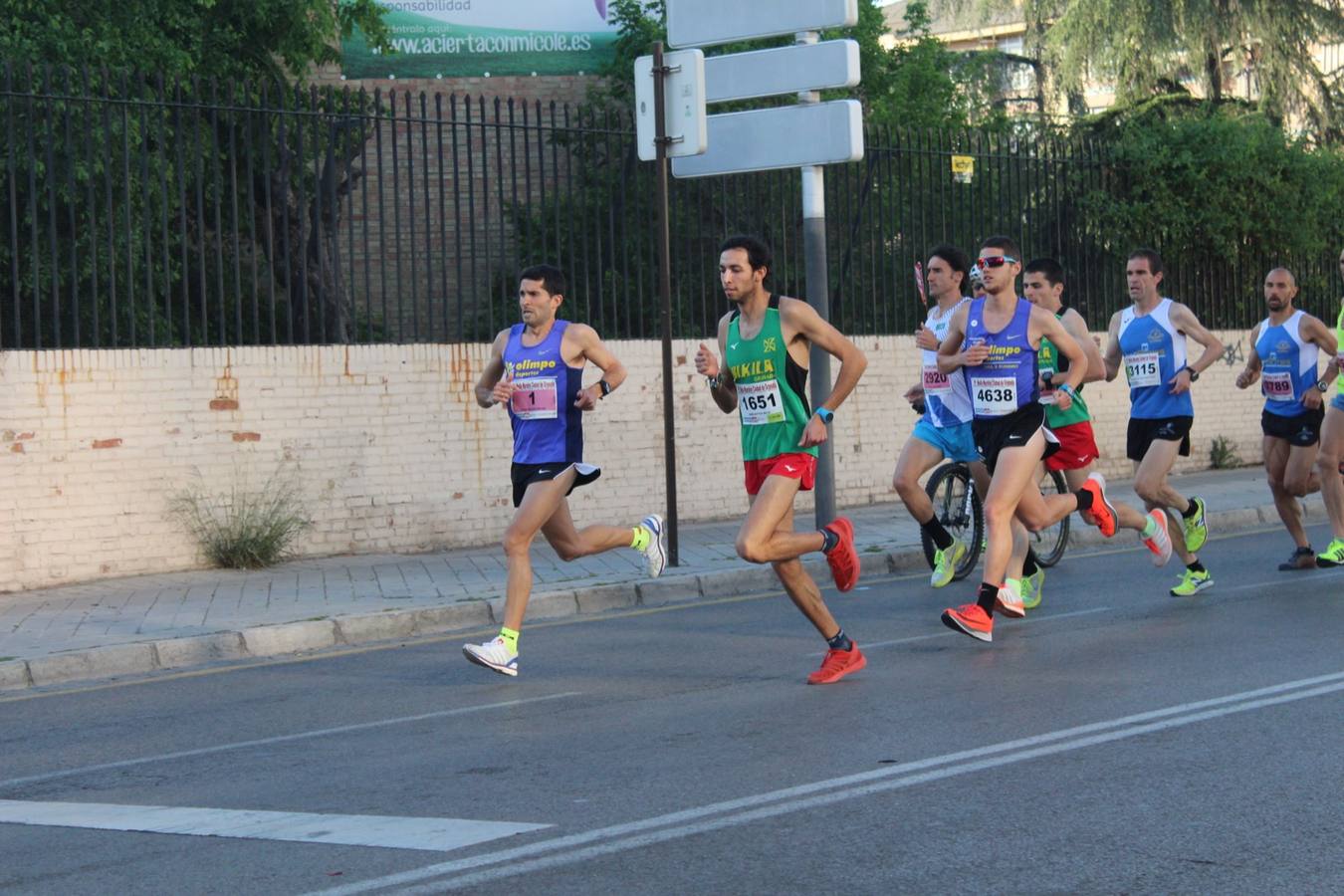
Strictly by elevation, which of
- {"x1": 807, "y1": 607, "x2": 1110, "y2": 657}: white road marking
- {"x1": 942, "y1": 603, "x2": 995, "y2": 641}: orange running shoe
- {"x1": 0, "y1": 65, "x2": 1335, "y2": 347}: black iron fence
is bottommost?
{"x1": 807, "y1": 607, "x2": 1110, "y2": 657}: white road marking

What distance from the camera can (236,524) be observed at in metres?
13.5

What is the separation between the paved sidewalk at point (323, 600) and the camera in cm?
1015

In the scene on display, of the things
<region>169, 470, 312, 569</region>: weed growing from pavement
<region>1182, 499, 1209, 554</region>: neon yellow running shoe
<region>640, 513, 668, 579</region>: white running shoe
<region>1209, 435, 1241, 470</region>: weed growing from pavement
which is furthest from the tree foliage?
<region>1209, 435, 1241, 470</region>: weed growing from pavement

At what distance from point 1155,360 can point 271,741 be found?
629 centimetres

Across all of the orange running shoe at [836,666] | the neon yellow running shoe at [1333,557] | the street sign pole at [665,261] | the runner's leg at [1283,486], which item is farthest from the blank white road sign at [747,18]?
the orange running shoe at [836,666]

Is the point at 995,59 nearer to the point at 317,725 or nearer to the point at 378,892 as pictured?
the point at 317,725

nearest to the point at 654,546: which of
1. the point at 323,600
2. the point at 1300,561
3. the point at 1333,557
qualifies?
the point at 323,600

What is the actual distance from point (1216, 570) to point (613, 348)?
541 centimetres

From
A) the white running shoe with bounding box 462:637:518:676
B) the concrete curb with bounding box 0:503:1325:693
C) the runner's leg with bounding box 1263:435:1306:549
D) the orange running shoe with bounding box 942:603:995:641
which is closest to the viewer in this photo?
the white running shoe with bounding box 462:637:518:676

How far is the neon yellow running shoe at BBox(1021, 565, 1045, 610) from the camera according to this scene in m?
11.1

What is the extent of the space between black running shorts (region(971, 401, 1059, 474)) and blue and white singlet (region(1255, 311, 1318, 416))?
3.34 m

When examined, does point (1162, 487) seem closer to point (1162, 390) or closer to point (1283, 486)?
point (1162, 390)

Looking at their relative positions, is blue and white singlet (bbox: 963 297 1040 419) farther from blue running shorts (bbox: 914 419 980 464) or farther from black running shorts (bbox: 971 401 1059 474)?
blue running shorts (bbox: 914 419 980 464)

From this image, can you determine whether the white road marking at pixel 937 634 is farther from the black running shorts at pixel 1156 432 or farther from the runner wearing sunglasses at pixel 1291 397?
the runner wearing sunglasses at pixel 1291 397
